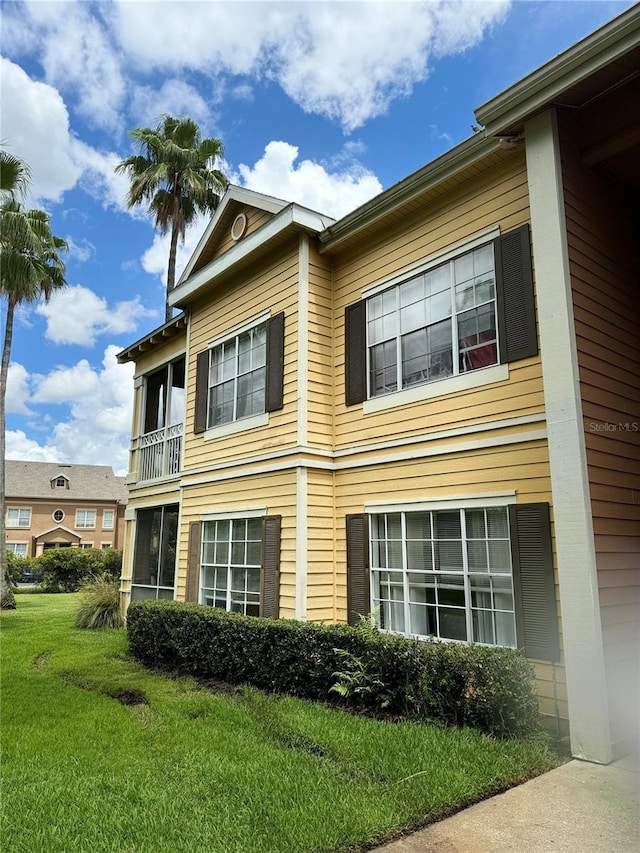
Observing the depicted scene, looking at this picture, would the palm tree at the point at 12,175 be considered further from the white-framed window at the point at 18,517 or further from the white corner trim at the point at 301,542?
the white-framed window at the point at 18,517

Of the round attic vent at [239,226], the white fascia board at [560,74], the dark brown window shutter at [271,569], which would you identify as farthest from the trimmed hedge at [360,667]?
the round attic vent at [239,226]

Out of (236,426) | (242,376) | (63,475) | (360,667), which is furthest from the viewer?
(63,475)

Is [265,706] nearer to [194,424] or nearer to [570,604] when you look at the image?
[570,604]

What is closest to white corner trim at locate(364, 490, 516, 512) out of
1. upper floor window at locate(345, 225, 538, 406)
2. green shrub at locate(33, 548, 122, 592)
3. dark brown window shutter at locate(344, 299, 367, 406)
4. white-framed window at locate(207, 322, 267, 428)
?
upper floor window at locate(345, 225, 538, 406)

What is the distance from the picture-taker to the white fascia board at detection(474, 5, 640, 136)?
4941 millimetres

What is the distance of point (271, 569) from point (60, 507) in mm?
44458

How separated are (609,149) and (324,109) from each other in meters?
7.54

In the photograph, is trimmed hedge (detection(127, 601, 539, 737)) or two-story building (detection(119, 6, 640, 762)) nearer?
trimmed hedge (detection(127, 601, 539, 737))

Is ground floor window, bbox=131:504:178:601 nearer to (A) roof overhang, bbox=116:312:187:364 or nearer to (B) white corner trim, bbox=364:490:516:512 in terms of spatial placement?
(A) roof overhang, bbox=116:312:187:364

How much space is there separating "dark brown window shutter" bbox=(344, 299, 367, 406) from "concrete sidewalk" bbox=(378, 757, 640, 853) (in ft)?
17.4

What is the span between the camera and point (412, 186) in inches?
303

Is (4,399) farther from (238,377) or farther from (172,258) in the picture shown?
(238,377)

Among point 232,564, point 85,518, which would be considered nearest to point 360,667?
point 232,564

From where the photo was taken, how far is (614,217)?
6801 millimetres
